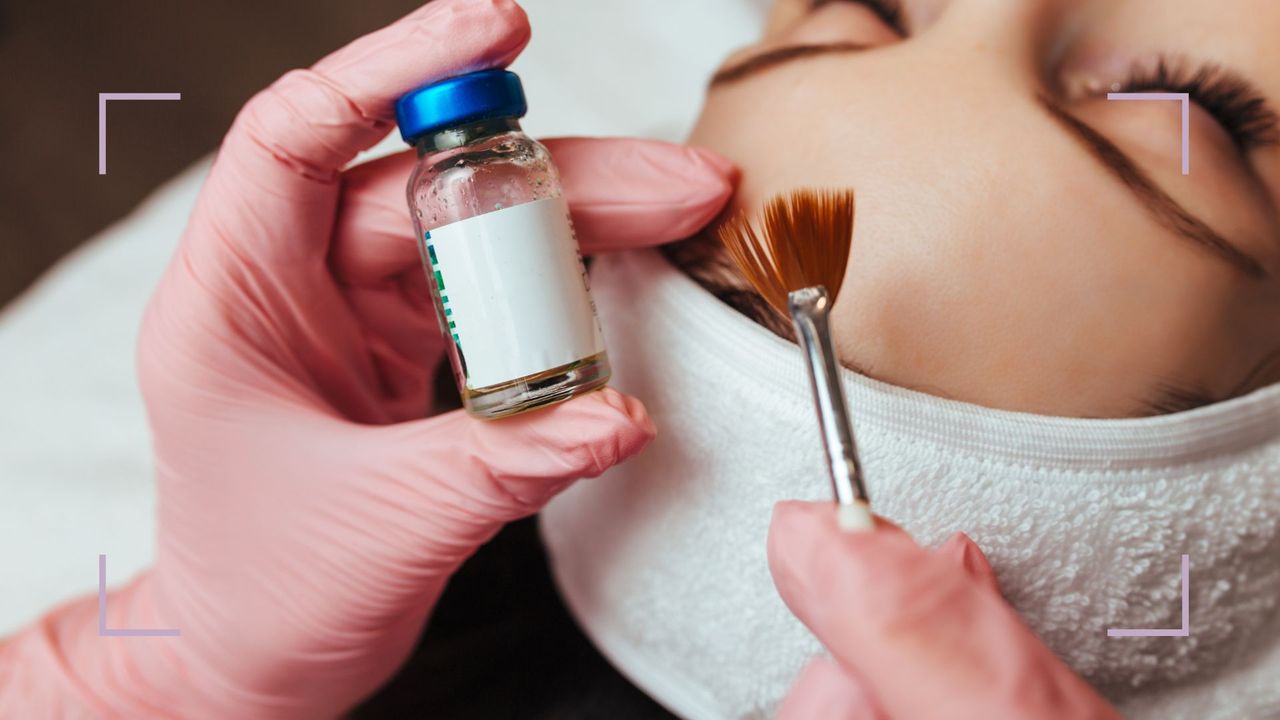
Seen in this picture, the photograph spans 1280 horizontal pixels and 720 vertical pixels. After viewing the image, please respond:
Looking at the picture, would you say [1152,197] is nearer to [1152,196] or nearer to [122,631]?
[1152,196]

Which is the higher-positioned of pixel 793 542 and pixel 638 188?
pixel 638 188

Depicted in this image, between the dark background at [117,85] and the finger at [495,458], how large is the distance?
5.08 feet

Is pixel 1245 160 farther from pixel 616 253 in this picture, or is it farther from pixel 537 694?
pixel 537 694

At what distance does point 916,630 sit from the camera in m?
0.48

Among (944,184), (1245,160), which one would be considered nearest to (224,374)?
(944,184)

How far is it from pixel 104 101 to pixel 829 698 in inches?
78.5

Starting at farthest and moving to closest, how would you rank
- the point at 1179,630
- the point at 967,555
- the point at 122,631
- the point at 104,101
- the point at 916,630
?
the point at 104,101 < the point at 122,631 < the point at 1179,630 < the point at 967,555 < the point at 916,630

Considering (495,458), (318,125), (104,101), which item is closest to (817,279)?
(495,458)

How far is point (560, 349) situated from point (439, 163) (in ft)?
0.47

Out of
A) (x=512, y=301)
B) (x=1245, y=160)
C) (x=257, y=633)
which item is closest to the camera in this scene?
(x=512, y=301)

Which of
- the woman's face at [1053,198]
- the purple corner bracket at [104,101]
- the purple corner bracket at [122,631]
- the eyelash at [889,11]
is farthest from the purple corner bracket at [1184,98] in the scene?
the purple corner bracket at [104,101]

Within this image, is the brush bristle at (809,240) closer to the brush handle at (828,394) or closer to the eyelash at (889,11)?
the brush handle at (828,394)

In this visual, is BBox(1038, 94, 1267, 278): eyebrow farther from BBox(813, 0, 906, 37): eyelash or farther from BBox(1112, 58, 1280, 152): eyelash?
BBox(813, 0, 906, 37): eyelash

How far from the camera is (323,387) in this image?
2.69 ft
